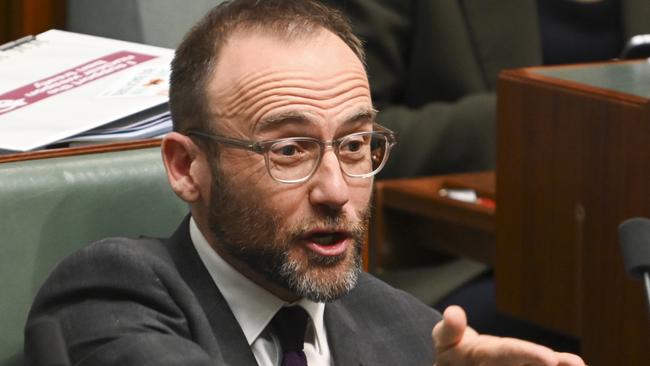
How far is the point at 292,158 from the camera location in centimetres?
136

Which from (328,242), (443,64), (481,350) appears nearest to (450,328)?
(481,350)

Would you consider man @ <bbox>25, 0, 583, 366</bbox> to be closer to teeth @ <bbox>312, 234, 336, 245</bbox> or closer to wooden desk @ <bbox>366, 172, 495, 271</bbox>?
teeth @ <bbox>312, 234, 336, 245</bbox>

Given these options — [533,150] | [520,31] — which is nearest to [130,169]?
[533,150]

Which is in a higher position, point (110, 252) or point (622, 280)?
point (110, 252)

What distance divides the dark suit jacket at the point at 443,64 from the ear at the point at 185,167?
1.12 metres

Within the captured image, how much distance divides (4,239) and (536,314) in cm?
95

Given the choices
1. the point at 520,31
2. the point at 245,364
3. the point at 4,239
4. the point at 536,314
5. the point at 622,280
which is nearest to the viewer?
the point at 245,364

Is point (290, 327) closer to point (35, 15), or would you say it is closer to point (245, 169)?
point (245, 169)

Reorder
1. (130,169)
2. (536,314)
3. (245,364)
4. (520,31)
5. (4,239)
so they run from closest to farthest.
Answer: (245,364) → (4,239) → (130,169) → (536,314) → (520,31)

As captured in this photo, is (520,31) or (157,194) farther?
(520,31)

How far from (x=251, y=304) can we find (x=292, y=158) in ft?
0.51

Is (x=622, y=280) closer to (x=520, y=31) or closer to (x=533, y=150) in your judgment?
(x=533, y=150)

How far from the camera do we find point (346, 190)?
1.35 metres

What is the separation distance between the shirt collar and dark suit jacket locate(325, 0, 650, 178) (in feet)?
3.77
